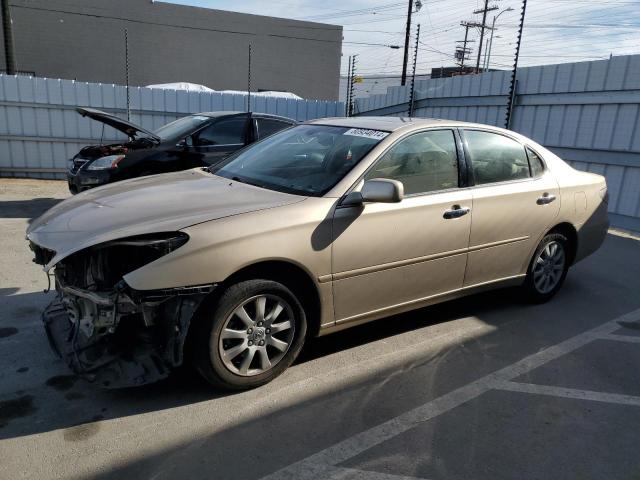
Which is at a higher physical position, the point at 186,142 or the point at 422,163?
the point at 422,163

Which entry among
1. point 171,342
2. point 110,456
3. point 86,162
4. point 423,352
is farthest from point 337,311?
point 86,162

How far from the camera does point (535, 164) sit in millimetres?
4789

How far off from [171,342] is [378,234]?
1519 millimetres

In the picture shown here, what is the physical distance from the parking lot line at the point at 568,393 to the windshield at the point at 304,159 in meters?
1.81

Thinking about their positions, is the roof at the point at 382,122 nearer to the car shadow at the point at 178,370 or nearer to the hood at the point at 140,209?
the hood at the point at 140,209

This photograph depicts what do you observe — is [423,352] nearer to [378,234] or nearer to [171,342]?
[378,234]

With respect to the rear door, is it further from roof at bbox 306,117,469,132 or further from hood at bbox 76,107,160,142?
hood at bbox 76,107,160,142

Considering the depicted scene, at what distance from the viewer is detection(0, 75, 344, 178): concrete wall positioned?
10.9m

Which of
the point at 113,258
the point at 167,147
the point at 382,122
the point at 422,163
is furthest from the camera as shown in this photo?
the point at 167,147

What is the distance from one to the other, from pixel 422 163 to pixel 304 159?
90cm

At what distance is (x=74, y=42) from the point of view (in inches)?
1054

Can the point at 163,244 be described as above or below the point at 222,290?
above

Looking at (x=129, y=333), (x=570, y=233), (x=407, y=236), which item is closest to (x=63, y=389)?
(x=129, y=333)

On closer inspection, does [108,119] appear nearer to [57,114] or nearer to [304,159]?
[304,159]
